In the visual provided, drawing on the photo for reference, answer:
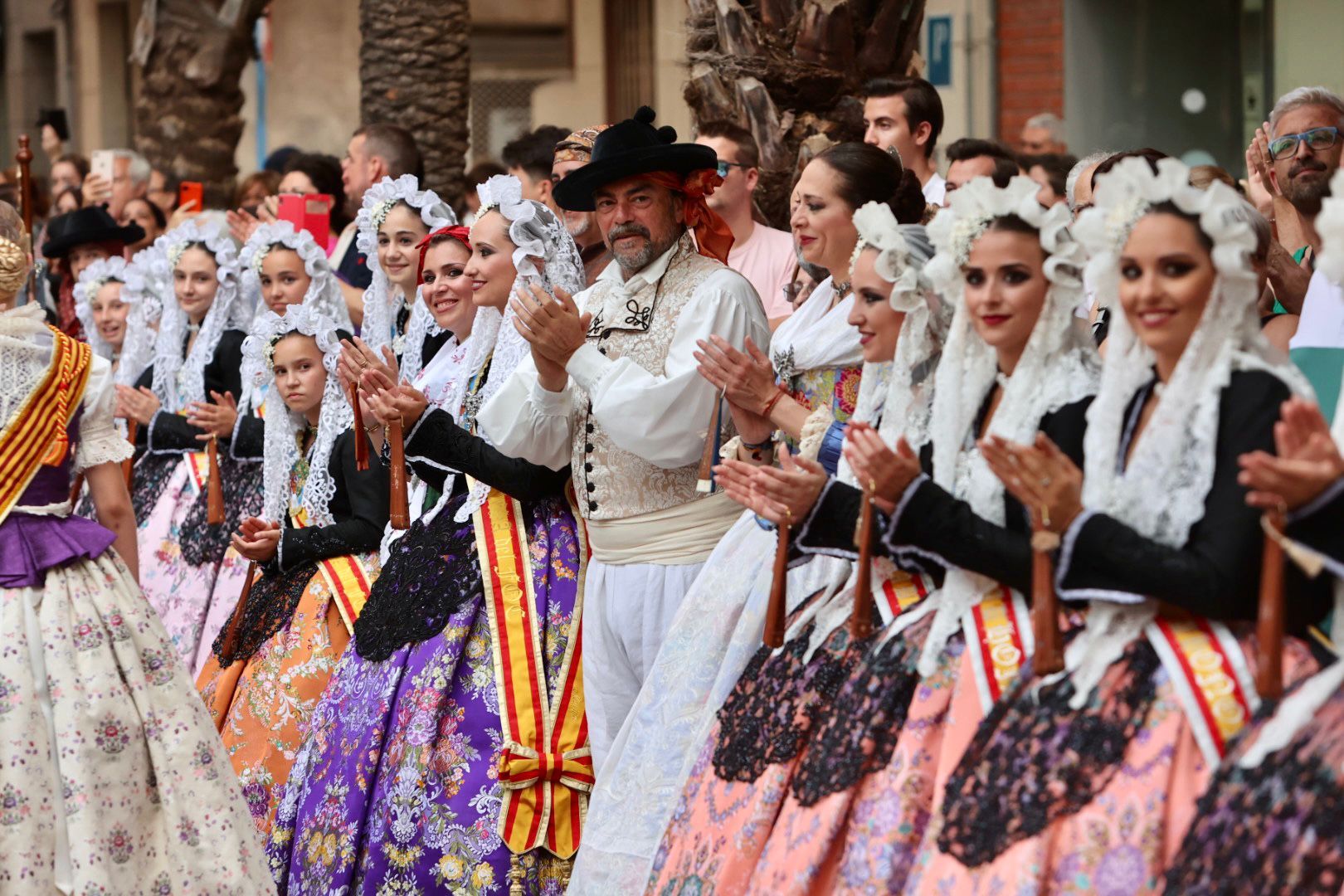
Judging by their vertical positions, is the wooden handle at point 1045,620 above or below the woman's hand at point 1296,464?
below

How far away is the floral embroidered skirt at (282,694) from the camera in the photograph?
5.81m

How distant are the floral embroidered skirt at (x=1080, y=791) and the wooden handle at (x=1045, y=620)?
9cm

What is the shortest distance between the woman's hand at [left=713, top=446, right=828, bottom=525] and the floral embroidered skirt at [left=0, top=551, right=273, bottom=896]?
1835 millimetres

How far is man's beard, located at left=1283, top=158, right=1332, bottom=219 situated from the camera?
468cm

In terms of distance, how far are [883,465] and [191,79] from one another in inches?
400

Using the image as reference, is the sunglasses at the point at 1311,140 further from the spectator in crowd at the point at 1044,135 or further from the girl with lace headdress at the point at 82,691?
the spectator in crowd at the point at 1044,135

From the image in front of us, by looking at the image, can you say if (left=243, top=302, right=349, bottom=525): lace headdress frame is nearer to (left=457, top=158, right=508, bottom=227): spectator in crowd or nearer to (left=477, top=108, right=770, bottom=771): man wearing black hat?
(left=477, top=108, right=770, bottom=771): man wearing black hat

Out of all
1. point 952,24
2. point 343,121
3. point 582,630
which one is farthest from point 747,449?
point 343,121

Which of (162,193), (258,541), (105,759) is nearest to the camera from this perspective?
(105,759)

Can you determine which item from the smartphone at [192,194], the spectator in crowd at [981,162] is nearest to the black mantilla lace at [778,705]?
the spectator in crowd at [981,162]

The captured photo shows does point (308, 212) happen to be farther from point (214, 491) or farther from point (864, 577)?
point (864, 577)

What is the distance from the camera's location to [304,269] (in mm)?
7121

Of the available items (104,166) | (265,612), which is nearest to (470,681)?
(265,612)

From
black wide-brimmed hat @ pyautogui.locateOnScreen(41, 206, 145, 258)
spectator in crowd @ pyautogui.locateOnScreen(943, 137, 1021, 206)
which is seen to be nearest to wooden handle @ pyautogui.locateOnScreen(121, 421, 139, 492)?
black wide-brimmed hat @ pyautogui.locateOnScreen(41, 206, 145, 258)
